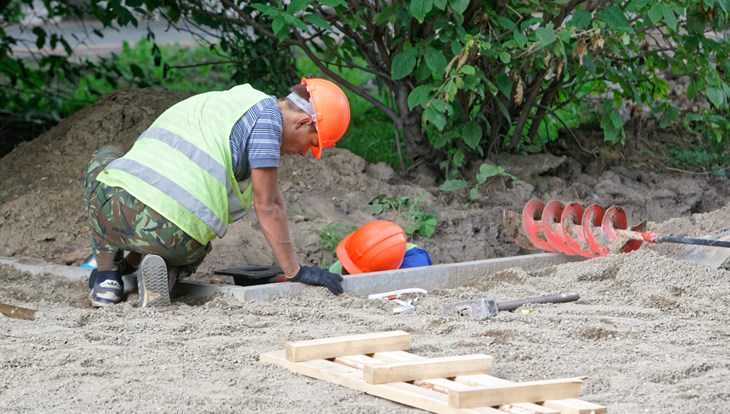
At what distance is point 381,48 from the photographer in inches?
263

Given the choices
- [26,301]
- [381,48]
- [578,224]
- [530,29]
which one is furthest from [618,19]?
[26,301]

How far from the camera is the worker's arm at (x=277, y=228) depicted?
14.5 feet

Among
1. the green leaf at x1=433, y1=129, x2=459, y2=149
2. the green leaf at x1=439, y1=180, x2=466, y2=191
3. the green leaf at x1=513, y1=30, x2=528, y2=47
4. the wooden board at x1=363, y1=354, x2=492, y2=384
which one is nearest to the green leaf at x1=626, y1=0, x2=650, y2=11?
the green leaf at x1=513, y1=30, x2=528, y2=47

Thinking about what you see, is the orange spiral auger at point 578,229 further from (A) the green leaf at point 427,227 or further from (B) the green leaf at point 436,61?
(B) the green leaf at point 436,61

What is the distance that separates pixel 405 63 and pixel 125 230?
226 centimetres

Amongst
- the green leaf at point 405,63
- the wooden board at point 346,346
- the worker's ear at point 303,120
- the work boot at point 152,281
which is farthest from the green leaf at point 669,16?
the work boot at point 152,281

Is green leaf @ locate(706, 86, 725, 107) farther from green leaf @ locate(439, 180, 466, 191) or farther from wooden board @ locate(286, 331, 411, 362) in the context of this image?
wooden board @ locate(286, 331, 411, 362)

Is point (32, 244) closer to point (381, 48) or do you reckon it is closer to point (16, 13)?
point (381, 48)

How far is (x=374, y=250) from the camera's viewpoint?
17.1 feet

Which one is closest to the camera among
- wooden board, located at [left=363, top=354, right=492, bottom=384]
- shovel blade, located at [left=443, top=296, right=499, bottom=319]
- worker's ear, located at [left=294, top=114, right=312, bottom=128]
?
wooden board, located at [left=363, top=354, right=492, bottom=384]

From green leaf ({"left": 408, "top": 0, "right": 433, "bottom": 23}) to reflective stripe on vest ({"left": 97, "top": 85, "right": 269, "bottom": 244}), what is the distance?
1259 millimetres

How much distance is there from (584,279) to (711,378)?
1772mm

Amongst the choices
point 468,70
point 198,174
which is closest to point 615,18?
point 468,70

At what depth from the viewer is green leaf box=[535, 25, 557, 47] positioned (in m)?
5.61
